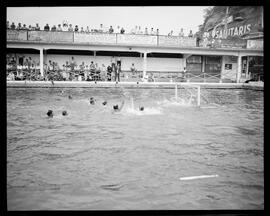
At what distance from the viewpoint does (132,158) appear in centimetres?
826

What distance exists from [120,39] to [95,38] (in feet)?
6.70

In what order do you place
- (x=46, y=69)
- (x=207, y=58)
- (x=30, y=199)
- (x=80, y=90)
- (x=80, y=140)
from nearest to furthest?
1. (x=30, y=199)
2. (x=80, y=140)
3. (x=80, y=90)
4. (x=46, y=69)
5. (x=207, y=58)

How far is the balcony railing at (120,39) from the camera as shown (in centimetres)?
2532

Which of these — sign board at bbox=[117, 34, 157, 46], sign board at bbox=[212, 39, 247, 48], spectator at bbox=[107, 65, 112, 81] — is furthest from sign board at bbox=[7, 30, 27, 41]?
sign board at bbox=[212, 39, 247, 48]

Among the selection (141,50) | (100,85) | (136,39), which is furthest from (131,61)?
(100,85)

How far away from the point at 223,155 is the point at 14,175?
5223 millimetres

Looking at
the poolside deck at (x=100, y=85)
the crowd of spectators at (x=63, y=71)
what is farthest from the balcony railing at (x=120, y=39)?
the poolside deck at (x=100, y=85)

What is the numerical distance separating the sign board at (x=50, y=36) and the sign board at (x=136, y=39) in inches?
159

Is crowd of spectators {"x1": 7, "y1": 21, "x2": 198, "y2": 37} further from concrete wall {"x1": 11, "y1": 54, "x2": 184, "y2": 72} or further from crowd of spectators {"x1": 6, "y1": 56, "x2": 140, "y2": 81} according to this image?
crowd of spectators {"x1": 6, "y1": 56, "x2": 140, "y2": 81}

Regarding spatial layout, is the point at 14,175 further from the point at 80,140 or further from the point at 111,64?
the point at 111,64

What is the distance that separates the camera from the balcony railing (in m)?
25.3

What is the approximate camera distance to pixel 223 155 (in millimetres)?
8664

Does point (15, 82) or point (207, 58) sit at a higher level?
point (207, 58)
